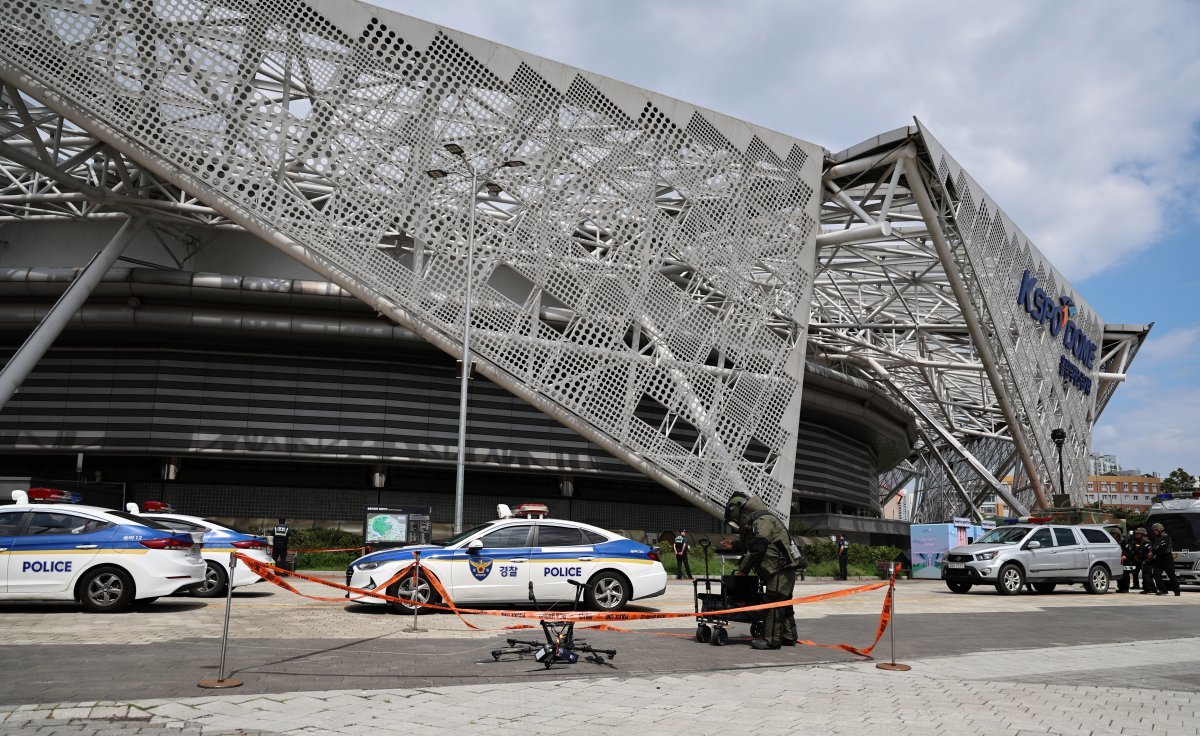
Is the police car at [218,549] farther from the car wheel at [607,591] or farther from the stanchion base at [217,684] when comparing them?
the stanchion base at [217,684]

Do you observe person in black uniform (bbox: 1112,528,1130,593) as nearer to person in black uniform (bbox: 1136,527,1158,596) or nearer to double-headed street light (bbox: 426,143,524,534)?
person in black uniform (bbox: 1136,527,1158,596)

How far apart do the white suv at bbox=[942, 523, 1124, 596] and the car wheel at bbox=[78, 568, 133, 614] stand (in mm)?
15834

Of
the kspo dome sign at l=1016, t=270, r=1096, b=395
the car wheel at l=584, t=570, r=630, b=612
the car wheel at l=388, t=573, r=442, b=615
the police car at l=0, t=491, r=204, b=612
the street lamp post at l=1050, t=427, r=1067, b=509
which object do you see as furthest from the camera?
the kspo dome sign at l=1016, t=270, r=1096, b=395

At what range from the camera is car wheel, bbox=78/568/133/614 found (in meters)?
11.5

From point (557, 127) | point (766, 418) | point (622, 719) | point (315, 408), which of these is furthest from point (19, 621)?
point (315, 408)

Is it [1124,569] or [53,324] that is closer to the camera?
[1124,569]

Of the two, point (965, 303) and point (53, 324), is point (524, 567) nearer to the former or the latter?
point (53, 324)

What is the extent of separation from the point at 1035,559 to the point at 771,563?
39.2 ft

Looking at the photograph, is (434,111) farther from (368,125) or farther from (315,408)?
(315,408)

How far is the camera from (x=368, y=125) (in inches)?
862

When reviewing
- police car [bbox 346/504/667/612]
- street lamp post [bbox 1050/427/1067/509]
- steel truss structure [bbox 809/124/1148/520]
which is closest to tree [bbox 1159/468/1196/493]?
steel truss structure [bbox 809/124/1148/520]

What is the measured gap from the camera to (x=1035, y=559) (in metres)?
18.8

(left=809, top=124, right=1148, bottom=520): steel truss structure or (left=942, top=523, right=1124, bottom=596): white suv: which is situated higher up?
(left=809, top=124, right=1148, bottom=520): steel truss structure

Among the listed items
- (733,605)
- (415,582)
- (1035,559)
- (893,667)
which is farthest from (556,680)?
(1035,559)
